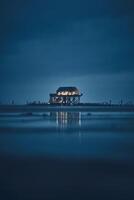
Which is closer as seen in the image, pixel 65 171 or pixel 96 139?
pixel 65 171

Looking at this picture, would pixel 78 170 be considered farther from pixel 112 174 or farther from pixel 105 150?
pixel 105 150

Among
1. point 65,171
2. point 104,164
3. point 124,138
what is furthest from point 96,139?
point 65,171

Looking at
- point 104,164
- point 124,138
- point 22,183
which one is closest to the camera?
point 22,183

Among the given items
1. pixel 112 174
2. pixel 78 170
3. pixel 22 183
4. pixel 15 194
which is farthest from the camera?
pixel 78 170

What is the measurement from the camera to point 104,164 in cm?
1502

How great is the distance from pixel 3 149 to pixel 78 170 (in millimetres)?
6621

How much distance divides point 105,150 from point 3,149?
450cm

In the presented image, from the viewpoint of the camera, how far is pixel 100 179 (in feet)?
40.0

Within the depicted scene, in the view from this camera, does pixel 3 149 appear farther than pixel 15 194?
Yes

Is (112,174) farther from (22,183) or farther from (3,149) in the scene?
(3,149)

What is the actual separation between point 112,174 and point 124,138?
11.5m

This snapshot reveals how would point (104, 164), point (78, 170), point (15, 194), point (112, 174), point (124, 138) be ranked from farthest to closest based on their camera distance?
1. point (124, 138)
2. point (104, 164)
3. point (78, 170)
4. point (112, 174)
5. point (15, 194)

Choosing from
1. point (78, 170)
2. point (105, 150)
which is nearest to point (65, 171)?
point (78, 170)

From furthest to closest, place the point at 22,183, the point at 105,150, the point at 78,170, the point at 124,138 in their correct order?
the point at 124,138 → the point at 105,150 → the point at 78,170 → the point at 22,183
